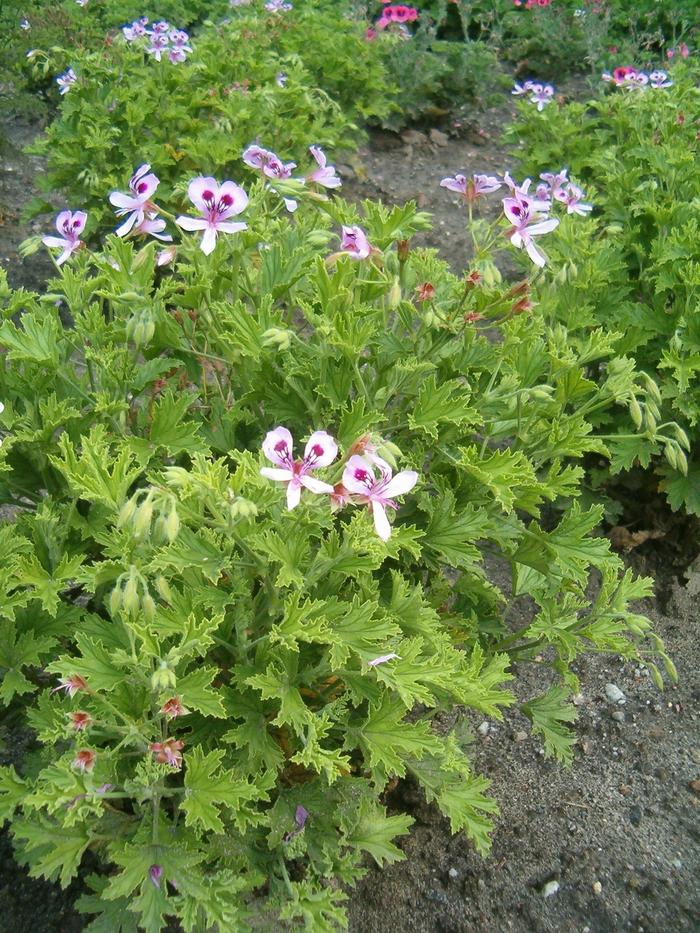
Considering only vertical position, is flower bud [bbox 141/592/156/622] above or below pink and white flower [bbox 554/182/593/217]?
above

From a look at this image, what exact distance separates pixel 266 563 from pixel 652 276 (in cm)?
223

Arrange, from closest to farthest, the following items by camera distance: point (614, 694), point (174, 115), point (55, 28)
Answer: point (614, 694) < point (174, 115) < point (55, 28)

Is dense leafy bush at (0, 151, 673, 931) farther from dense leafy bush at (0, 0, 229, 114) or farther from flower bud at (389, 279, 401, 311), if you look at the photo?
dense leafy bush at (0, 0, 229, 114)

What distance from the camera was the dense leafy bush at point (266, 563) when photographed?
1836mm

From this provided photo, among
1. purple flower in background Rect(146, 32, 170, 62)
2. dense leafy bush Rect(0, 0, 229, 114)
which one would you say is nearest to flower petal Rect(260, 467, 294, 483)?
dense leafy bush Rect(0, 0, 229, 114)

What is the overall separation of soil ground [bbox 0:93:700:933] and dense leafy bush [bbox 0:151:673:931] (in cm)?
16

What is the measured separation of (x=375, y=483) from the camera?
5.70 feet

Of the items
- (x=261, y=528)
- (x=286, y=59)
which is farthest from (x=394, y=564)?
(x=286, y=59)

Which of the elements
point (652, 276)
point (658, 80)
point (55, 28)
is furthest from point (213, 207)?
point (55, 28)

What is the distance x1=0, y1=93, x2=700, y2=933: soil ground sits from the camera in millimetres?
2424

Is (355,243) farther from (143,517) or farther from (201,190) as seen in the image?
(143,517)

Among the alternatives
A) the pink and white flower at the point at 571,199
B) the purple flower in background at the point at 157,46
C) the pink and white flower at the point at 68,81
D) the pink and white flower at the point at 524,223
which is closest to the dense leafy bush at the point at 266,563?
the pink and white flower at the point at 524,223

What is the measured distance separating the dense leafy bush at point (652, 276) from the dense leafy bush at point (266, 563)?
53cm

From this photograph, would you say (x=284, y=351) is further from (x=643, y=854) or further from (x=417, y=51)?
(x=417, y=51)
